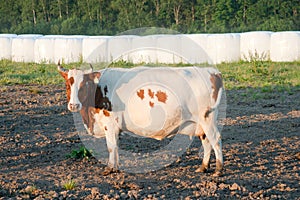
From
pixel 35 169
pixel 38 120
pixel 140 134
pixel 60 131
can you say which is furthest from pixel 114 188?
pixel 38 120

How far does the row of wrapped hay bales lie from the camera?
64.2 ft

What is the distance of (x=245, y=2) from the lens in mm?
36031

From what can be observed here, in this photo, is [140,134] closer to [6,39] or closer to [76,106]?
[76,106]

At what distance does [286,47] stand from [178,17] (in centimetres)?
1698

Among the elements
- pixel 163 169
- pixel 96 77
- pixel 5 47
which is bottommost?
pixel 163 169

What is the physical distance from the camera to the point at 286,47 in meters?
21.0

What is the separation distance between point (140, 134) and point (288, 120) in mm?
4213

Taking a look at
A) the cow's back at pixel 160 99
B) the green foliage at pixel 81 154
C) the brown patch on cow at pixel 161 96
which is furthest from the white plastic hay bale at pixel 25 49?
the brown patch on cow at pixel 161 96

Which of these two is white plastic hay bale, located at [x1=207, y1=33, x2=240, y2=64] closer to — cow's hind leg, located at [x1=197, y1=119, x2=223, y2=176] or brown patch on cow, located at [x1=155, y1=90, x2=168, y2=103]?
cow's hind leg, located at [x1=197, y1=119, x2=223, y2=176]

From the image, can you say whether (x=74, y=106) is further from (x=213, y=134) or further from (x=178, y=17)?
(x=178, y=17)

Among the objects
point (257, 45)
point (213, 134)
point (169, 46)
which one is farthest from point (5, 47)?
point (213, 134)

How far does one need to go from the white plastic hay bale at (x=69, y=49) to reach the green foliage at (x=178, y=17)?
35.1 feet

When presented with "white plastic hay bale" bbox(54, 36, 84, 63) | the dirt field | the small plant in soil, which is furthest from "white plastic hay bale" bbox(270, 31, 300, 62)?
the small plant in soil

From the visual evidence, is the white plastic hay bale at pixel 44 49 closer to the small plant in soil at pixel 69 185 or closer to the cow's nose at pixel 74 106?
the cow's nose at pixel 74 106
